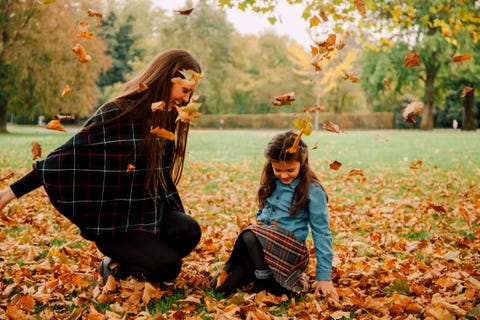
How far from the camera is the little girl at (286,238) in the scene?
112 inches

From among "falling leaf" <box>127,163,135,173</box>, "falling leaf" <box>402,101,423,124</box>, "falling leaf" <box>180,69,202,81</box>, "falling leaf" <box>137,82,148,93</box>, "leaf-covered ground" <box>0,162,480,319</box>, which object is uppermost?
"falling leaf" <box>180,69,202,81</box>

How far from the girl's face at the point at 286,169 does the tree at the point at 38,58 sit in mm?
22262

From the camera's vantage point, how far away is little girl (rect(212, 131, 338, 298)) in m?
2.85

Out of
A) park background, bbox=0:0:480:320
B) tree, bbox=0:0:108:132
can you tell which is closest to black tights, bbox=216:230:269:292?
park background, bbox=0:0:480:320

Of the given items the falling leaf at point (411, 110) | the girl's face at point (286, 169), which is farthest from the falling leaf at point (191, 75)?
the falling leaf at point (411, 110)

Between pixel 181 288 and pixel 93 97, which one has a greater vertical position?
pixel 93 97

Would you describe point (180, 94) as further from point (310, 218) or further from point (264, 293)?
point (264, 293)

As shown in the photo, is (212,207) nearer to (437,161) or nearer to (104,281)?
(104,281)

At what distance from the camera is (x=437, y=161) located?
35.5 ft

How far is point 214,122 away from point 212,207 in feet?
115

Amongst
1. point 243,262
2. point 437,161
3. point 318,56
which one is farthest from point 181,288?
point 437,161

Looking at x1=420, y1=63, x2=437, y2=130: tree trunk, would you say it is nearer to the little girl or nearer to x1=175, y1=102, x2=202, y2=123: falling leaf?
the little girl

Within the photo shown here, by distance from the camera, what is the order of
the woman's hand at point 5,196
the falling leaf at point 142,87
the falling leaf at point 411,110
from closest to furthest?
the woman's hand at point 5,196
the falling leaf at point 142,87
the falling leaf at point 411,110

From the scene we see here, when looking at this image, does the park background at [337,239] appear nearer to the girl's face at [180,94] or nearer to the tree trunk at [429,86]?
the girl's face at [180,94]
